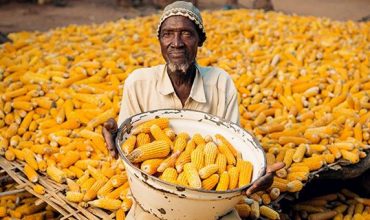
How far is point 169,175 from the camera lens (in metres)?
2.24

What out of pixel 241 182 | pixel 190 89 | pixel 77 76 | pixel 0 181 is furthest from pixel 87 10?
pixel 241 182

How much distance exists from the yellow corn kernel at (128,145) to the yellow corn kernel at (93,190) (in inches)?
36.9

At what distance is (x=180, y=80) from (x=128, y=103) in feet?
1.37

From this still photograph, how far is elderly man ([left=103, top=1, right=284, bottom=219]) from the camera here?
8.59 feet

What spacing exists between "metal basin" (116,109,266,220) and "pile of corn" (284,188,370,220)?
1.98 m

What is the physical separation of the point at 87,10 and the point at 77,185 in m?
10.9

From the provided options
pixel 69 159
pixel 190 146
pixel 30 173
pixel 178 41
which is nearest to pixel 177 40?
pixel 178 41

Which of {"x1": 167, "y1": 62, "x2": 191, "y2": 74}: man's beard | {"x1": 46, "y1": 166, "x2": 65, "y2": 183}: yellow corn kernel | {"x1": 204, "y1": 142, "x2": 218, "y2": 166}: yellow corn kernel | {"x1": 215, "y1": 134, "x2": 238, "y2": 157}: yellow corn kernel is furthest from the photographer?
{"x1": 46, "y1": 166, "x2": 65, "y2": 183}: yellow corn kernel

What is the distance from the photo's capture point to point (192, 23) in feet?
8.65

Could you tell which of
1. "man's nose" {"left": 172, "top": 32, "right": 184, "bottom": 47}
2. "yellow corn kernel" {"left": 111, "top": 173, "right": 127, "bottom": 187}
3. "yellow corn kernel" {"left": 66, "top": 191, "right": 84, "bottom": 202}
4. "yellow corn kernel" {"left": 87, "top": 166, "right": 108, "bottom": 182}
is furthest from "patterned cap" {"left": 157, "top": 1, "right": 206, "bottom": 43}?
"yellow corn kernel" {"left": 66, "top": 191, "right": 84, "bottom": 202}

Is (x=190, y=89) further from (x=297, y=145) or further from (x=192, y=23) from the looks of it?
(x=297, y=145)

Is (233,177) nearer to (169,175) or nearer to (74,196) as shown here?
(169,175)

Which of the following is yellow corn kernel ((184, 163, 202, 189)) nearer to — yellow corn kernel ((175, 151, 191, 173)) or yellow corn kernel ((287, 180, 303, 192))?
yellow corn kernel ((175, 151, 191, 173))

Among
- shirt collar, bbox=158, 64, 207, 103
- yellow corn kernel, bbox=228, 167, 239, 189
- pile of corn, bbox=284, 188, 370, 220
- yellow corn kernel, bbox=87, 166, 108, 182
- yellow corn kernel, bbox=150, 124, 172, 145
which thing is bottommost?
pile of corn, bbox=284, 188, 370, 220
